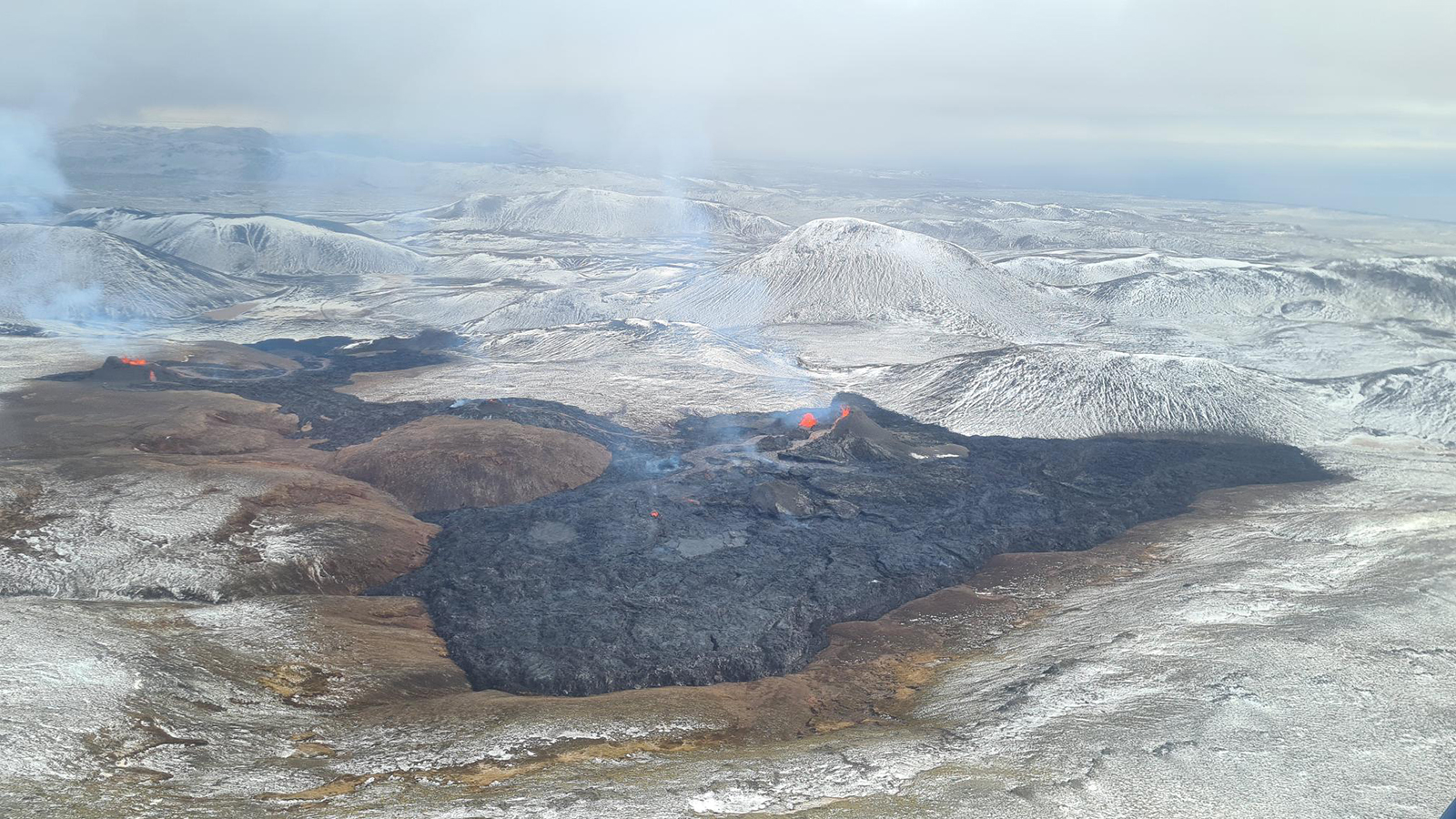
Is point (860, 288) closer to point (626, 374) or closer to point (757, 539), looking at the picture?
point (626, 374)

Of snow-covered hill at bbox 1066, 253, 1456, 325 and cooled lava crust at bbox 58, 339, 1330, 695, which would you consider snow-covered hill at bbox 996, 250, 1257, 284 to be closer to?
snow-covered hill at bbox 1066, 253, 1456, 325

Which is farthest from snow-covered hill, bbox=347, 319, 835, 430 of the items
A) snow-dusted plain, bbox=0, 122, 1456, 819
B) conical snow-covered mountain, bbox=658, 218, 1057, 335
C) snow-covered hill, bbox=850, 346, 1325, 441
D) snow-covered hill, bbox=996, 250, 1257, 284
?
snow-covered hill, bbox=996, 250, 1257, 284

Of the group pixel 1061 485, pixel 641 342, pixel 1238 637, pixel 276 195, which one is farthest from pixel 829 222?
pixel 276 195

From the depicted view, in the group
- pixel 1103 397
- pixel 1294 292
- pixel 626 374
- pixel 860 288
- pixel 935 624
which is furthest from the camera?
pixel 1294 292

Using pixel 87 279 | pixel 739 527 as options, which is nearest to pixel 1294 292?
pixel 739 527

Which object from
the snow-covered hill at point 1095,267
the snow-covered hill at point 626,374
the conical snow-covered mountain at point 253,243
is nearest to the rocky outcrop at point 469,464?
the snow-covered hill at point 626,374

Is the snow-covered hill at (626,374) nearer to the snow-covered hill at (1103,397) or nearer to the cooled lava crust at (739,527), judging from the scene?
the cooled lava crust at (739,527)

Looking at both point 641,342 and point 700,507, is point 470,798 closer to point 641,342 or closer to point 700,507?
point 700,507
